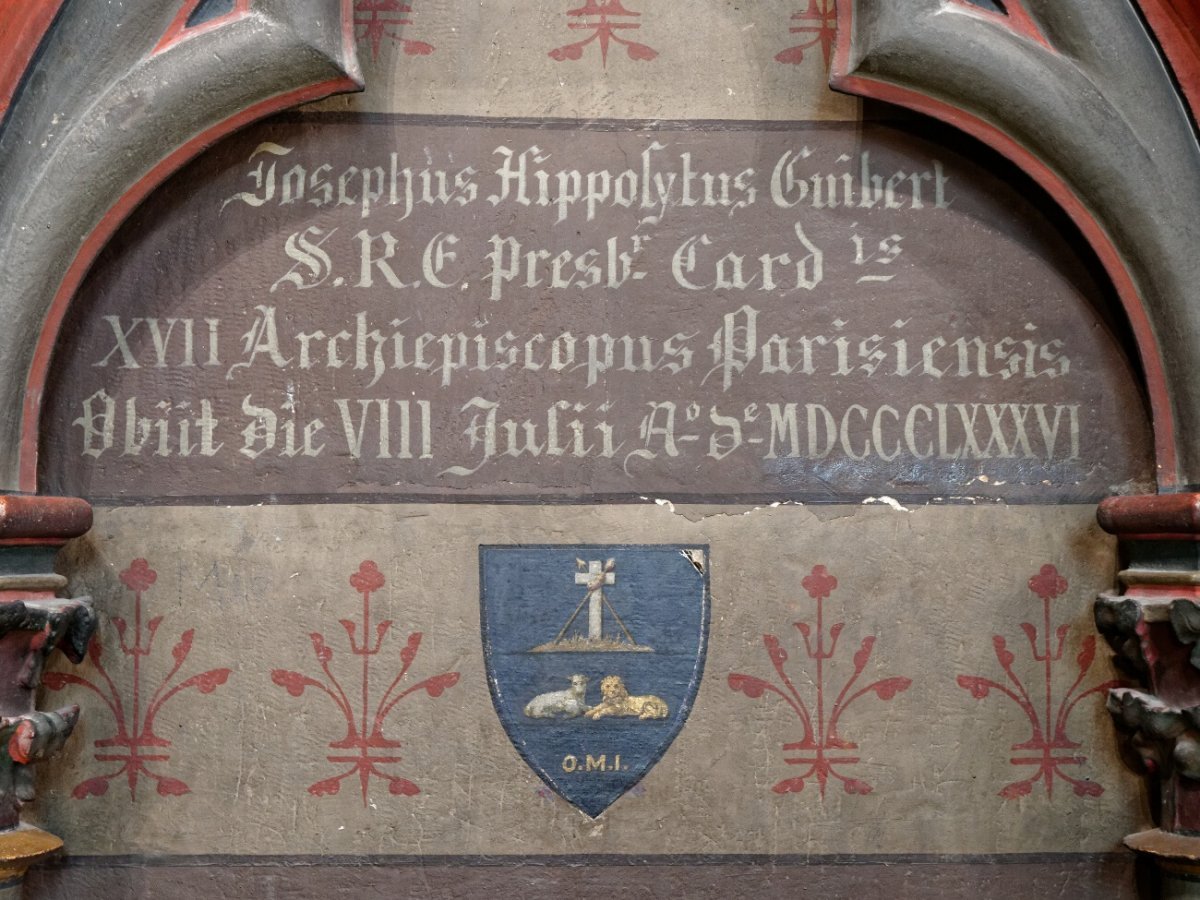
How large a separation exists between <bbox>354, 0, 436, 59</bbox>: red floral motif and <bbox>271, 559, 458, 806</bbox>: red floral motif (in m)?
1.07

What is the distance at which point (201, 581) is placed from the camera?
2.58 m

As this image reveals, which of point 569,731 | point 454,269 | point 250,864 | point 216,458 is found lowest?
point 250,864

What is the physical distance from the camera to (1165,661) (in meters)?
2.48

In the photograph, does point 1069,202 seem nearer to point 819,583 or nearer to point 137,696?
point 819,583

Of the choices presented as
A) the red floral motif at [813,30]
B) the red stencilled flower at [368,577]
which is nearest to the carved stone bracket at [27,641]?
the red stencilled flower at [368,577]

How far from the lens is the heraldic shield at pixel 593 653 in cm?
255

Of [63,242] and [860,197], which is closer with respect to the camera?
[63,242]

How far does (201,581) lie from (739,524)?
109 cm

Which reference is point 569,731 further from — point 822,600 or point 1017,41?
point 1017,41

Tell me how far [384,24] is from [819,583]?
1.46m

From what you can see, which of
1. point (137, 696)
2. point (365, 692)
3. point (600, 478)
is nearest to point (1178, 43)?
point (600, 478)

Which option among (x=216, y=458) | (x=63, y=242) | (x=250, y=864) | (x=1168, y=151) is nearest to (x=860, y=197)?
(x=1168, y=151)

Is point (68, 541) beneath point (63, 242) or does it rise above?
beneath

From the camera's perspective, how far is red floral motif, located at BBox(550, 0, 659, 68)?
269 cm
